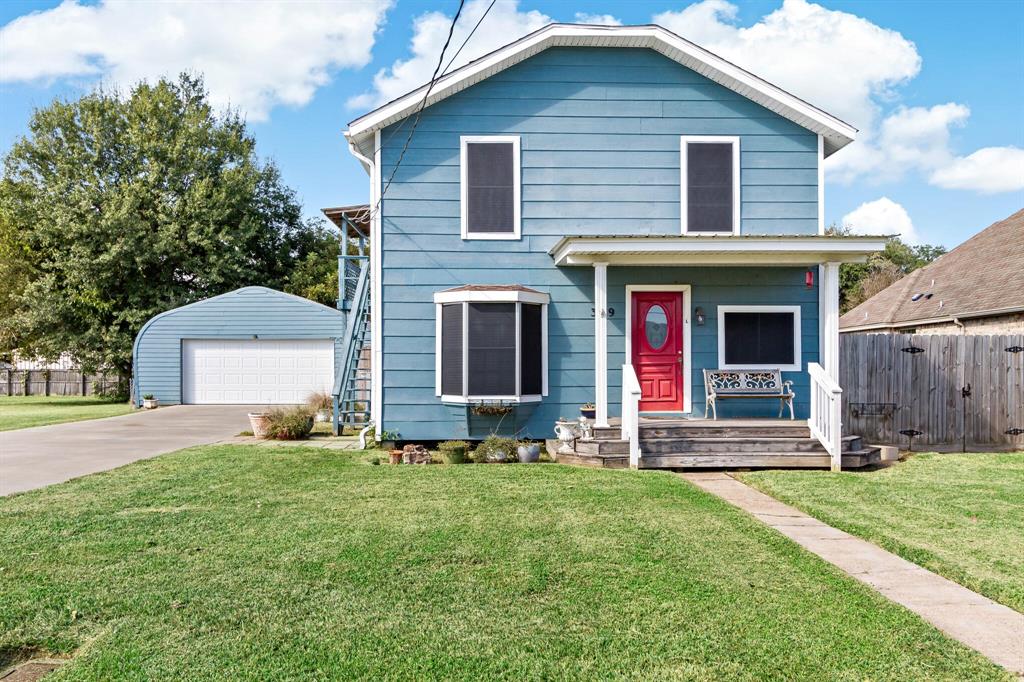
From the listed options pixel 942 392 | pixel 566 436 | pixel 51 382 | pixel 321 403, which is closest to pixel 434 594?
pixel 566 436

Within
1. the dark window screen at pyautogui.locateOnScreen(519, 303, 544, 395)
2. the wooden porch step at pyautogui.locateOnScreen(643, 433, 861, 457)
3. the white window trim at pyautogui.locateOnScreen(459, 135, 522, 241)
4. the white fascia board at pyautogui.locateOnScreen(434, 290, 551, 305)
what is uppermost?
the white window trim at pyautogui.locateOnScreen(459, 135, 522, 241)

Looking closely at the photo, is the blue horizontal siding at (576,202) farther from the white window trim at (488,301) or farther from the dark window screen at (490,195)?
the white window trim at (488,301)

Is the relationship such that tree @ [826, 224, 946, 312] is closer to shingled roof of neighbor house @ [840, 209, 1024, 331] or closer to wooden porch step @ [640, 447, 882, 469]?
shingled roof of neighbor house @ [840, 209, 1024, 331]

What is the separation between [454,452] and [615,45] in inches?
251

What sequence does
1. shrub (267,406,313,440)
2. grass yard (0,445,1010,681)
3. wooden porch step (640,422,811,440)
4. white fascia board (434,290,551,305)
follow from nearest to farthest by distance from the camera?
grass yard (0,445,1010,681)
wooden porch step (640,422,811,440)
white fascia board (434,290,551,305)
shrub (267,406,313,440)

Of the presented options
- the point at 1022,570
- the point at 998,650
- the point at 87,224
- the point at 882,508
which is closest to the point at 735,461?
the point at 882,508

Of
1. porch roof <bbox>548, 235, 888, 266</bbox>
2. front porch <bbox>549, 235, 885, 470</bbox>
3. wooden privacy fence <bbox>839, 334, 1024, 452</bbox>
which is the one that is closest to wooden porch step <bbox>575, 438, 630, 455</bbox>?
front porch <bbox>549, 235, 885, 470</bbox>

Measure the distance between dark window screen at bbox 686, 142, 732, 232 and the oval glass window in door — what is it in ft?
4.31

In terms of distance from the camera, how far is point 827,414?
8930 mm

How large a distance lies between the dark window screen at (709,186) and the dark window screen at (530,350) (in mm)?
2704

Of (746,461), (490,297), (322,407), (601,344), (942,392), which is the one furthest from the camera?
(322,407)

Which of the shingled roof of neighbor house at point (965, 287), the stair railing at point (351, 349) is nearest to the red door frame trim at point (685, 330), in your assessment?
the stair railing at point (351, 349)

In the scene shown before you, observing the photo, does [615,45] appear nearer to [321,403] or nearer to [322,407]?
[322,407]

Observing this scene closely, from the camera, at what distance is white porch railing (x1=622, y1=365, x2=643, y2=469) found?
28.5ft
